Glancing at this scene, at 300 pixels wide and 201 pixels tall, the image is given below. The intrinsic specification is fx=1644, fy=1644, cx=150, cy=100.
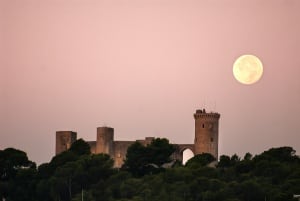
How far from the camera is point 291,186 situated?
107125 mm

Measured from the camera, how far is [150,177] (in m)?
112

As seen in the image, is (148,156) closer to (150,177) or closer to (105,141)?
(105,141)

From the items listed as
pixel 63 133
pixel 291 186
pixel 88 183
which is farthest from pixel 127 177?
pixel 63 133

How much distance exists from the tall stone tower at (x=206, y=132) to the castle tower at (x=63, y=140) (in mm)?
10214

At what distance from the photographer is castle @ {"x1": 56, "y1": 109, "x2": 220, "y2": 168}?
129000mm

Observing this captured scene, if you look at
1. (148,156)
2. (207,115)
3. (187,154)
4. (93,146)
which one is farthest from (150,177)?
→ (207,115)

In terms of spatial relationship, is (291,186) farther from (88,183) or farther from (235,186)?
(88,183)

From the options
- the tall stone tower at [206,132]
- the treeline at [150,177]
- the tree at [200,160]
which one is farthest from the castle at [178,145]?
the tree at [200,160]

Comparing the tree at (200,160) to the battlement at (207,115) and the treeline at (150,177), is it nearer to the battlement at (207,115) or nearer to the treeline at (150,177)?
the treeline at (150,177)

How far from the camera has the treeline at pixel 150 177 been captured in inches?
4166

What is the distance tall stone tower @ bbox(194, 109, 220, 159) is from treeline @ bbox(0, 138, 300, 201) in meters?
2.08

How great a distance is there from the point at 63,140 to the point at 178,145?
9.78m

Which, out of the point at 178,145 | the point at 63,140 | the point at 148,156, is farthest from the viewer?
the point at 63,140

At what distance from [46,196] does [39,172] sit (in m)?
5.74
